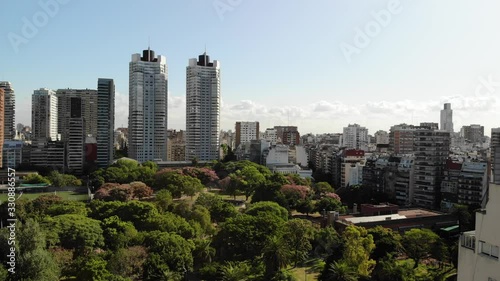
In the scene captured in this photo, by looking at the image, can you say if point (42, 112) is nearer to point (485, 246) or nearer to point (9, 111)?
point (9, 111)

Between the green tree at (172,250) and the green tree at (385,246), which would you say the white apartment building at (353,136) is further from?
the green tree at (172,250)

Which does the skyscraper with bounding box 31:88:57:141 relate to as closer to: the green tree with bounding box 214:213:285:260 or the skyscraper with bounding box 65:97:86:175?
the skyscraper with bounding box 65:97:86:175

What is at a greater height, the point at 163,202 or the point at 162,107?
the point at 162,107

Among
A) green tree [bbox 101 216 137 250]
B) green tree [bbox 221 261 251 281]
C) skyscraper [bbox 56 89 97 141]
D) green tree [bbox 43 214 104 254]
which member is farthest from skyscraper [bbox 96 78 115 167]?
green tree [bbox 221 261 251 281]

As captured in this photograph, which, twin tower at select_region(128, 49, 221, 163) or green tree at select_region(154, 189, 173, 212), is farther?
twin tower at select_region(128, 49, 221, 163)

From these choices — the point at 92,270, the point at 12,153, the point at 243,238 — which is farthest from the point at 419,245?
the point at 12,153

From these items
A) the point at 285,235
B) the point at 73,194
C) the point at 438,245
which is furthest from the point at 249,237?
the point at 73,194
